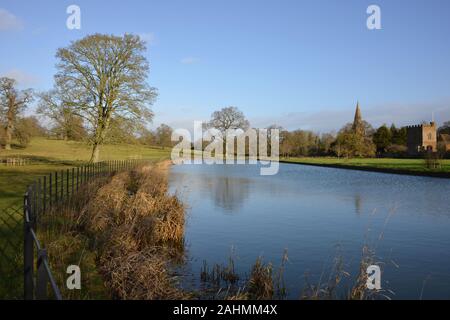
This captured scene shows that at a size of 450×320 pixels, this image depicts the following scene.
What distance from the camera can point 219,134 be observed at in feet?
288

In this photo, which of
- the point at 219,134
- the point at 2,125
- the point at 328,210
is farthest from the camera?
the point at 219,134

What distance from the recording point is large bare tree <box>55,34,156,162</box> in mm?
32375

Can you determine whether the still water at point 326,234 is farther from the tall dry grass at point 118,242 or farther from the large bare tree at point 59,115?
the large bare tree at point 59,115

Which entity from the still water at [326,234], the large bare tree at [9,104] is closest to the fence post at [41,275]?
the still water at [326,234]

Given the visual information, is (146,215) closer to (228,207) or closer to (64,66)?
(228,207)

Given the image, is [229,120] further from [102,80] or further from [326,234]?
[326,234]

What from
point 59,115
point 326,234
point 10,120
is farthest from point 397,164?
point 10,120

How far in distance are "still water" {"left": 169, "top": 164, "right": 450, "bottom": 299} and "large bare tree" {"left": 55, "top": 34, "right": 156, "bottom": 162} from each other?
16.0 m

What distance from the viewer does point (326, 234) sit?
11805 millimetres

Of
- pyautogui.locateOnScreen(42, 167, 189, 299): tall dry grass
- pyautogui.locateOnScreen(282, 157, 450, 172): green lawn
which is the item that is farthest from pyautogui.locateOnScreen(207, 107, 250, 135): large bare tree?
pyautogui.locateOnScreen(42, 167, 189, 299): tall dry grass

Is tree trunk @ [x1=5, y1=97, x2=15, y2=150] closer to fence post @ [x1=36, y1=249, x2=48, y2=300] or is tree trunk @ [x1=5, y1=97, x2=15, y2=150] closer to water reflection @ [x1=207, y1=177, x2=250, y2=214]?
water reflection @ [x1=207, y1=177, x2=250, y2=214]
